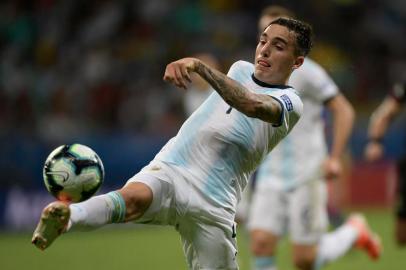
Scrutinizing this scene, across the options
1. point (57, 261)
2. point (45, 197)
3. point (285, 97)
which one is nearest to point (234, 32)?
point (45, 197)

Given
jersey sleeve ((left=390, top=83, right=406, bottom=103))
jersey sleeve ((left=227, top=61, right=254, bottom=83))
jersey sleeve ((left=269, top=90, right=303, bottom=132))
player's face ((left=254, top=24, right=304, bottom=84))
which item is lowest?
jersey sleeve ((left=390, top=83, right=406, bottom=103))

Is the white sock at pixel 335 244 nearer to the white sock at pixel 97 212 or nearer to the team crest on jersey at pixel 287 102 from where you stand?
the team crest on jersey at pixel 287 102

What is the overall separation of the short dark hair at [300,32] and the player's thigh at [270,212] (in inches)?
95.2

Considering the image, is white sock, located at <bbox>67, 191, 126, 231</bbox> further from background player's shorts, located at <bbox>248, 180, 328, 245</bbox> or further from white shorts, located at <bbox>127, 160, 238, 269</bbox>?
background player's shorts, located at <bbox>248, 180, 328, 245</bbox>

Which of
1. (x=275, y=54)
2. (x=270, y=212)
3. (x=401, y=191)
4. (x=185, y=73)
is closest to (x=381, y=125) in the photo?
(x=401, y=191)

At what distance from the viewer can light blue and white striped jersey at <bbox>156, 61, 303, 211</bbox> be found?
5379mm

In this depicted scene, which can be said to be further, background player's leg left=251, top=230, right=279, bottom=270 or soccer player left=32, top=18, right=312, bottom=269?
background player's leg left=251, top=230, right=279, bottom=270

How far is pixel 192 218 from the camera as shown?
210 inches

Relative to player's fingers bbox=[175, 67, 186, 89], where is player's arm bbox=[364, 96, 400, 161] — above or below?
below

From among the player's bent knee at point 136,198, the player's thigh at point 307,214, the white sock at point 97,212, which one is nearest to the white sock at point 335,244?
the player's thigh at point 307,214

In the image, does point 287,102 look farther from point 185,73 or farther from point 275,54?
point 185,73

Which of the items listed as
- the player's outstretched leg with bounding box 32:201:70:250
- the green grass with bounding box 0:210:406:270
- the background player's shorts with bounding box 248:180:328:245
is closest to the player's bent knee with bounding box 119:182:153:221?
the player's outstretched leg with bounding box 32:201:70:250

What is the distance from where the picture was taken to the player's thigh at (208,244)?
211 inches

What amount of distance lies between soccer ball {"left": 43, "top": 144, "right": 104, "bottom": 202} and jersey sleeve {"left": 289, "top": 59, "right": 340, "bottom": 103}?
307 centimetres
